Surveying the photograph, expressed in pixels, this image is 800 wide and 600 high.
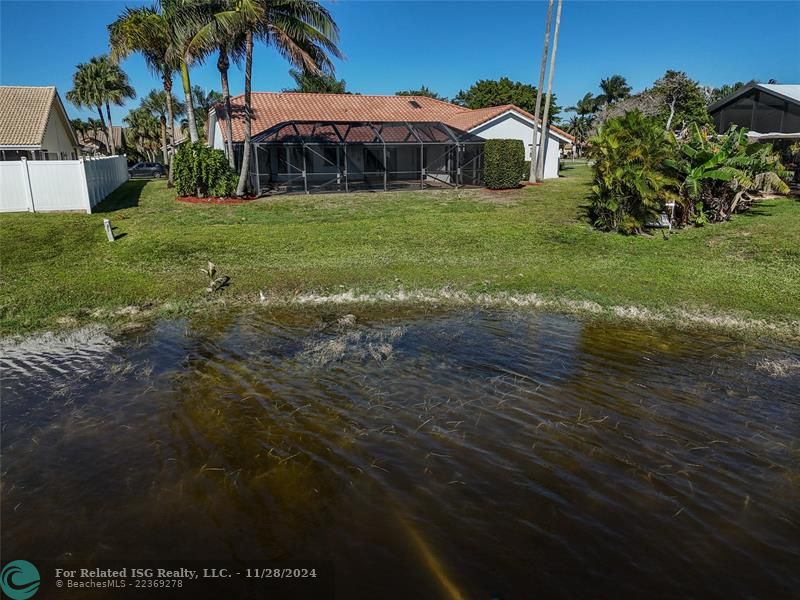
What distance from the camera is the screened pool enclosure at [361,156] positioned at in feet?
81.7

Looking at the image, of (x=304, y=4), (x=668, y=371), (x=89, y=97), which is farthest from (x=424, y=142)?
(x=89, y=97)

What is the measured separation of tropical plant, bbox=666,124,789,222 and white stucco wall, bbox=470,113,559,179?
14.7 meters

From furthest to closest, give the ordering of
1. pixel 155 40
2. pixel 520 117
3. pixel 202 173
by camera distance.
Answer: pixel 520 117
pixel 155 40
pixel 202 173

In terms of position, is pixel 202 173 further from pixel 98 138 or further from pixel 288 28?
pixel 98 138

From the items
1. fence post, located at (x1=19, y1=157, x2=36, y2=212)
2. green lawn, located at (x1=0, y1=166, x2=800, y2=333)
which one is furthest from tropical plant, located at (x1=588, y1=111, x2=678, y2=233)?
fence post, located at (x1=19, y1=157, x2=36, y2=212)

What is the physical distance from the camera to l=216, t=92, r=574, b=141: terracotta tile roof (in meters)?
29.9

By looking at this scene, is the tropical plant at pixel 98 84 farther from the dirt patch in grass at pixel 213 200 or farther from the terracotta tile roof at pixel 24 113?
the dirt patch in grass at pixel 213 200

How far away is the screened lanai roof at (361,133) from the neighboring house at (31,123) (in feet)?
43.5

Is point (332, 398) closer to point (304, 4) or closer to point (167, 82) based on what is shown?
point (304, 4)

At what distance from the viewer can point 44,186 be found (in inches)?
688

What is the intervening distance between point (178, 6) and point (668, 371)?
20741 mm

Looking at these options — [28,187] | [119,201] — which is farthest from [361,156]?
[28,187]

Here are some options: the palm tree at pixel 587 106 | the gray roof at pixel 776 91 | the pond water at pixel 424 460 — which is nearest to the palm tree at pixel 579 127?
the palm tree at pixel 587 106

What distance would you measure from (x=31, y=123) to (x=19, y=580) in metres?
32.3
